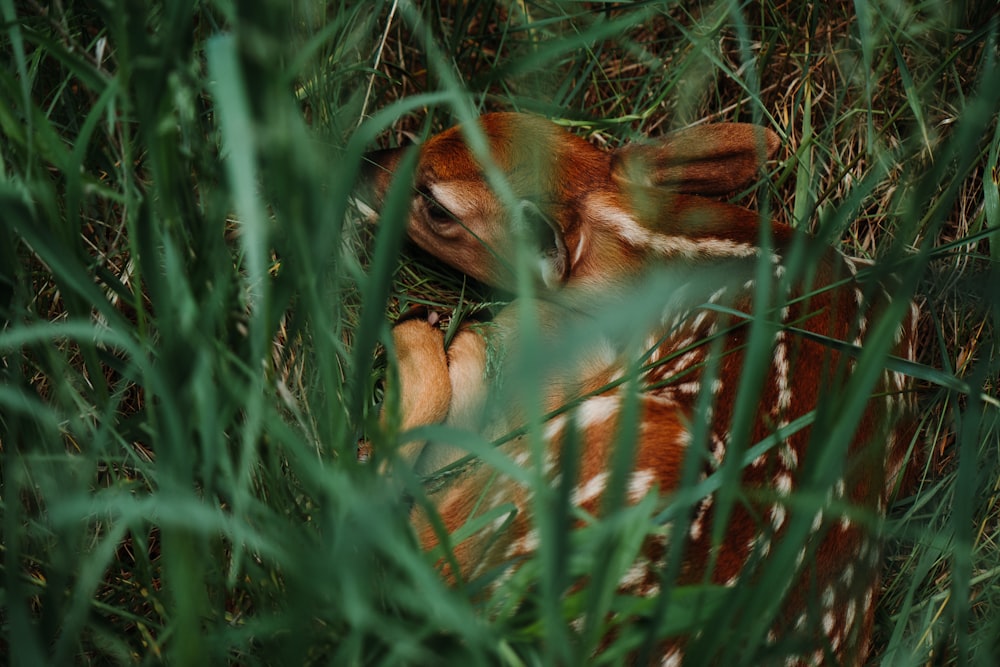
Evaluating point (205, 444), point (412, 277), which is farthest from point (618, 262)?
point (205, 444)

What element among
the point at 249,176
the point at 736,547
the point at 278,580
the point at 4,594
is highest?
the point at 249,176

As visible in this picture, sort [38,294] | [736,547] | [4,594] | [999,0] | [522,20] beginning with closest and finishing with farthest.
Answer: [4,594], [736,547], [38,294], [999,0], [522,20]

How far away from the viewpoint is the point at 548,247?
2871mm

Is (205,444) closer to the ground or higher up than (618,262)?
higher up

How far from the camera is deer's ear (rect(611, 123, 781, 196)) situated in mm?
2904

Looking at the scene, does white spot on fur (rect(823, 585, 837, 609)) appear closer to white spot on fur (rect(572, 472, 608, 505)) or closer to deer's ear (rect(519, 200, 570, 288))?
white spot on fur (rect(572, 472, 608, 505))

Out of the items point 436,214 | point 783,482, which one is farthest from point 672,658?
point 436,214

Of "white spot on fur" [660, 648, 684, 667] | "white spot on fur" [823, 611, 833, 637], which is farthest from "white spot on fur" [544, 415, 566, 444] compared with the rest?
"white spot on fur" [823, 611, 833, 637]

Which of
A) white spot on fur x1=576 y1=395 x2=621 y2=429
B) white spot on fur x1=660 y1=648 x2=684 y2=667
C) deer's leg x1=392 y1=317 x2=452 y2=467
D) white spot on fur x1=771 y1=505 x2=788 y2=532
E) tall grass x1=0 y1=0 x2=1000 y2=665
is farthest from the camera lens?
deer's leg x1=392 y1=317 x2=452 y2=467

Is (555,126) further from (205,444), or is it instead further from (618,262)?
(205,444)

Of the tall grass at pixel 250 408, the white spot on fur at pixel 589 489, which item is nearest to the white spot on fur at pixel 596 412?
the white spot on fur at pixel 589 489

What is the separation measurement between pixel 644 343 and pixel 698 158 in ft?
2.11

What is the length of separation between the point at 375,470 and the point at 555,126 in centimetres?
176

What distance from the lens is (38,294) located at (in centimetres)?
233
